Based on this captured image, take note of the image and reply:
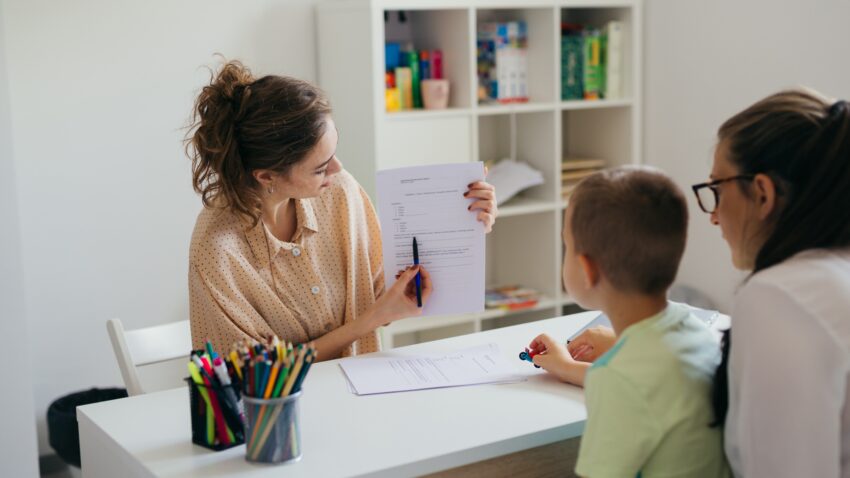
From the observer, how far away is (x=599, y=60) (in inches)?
146

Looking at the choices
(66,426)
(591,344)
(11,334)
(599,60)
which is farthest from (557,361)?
(599,60)

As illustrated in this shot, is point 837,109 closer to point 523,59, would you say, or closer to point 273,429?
point 273,429

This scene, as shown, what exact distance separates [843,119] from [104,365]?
257cm

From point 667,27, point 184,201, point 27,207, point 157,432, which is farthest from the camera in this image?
point 667,27

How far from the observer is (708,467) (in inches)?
53.2

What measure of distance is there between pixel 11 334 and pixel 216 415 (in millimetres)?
1387

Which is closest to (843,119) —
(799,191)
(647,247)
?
(799,191)

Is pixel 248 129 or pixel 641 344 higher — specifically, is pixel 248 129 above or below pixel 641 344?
above

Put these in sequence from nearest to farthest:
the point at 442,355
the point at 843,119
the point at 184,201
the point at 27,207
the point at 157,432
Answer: the point at 843,119 < the point at 157,432 < the point at 442,355 < the point at 27,207 < the point at 184,201

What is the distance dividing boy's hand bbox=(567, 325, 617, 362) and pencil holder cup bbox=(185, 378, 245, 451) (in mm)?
666

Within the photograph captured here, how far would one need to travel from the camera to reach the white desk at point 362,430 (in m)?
1.50

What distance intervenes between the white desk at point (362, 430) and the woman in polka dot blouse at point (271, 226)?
0.28m

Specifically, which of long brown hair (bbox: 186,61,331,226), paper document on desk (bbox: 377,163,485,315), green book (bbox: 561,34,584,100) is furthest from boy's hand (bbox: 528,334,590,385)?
green book (bbox: 561,34,584,100)

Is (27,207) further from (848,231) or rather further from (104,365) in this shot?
(848,231)
